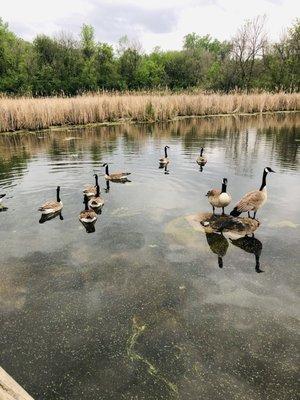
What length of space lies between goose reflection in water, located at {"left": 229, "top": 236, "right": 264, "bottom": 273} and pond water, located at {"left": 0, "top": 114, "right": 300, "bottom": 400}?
4cm

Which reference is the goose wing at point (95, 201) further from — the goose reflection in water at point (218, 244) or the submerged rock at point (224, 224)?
the goose reflection in water at point (218, 244)

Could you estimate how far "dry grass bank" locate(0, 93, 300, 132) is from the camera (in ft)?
72.7

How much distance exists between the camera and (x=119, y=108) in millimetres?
26922

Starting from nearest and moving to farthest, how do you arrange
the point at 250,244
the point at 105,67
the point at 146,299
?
the point at 146,299
the point at 250,244
the point at 105,67

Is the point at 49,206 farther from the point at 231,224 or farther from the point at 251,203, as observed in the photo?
the point at 251,203

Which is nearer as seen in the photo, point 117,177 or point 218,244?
point 218,244

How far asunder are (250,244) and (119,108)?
2256 centimetres

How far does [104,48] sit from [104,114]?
104 ft

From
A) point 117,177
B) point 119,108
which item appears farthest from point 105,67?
point 117,177

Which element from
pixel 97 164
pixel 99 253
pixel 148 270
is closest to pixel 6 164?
pixel 97 164

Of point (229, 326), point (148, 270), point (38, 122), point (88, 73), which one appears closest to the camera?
point (229, 326)

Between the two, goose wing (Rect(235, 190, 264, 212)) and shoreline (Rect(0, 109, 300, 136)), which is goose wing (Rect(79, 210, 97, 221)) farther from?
shoreline (Rect(0, 109, 300, 136))

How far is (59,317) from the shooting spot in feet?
15.3

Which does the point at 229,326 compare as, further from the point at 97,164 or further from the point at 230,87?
the point at 230,87
